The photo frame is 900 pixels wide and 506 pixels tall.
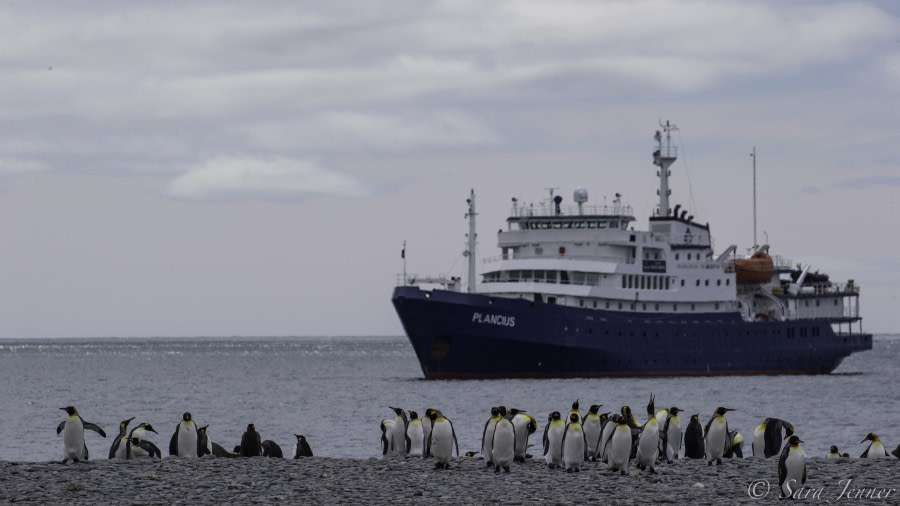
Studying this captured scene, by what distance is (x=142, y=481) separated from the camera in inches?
665

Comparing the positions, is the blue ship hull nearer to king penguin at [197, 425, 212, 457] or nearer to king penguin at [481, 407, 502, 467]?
king penguin at [197, 425, 212, 457]

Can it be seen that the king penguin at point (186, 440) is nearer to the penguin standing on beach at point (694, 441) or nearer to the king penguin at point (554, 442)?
the king penguin at point (554, 442)

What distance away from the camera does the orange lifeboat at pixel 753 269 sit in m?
65.4

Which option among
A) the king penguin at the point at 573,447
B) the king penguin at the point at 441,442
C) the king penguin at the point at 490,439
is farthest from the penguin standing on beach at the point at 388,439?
the king penguin at the point at 573,447

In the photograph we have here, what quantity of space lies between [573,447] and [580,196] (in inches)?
1564

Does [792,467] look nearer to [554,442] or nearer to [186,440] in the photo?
[554,442]

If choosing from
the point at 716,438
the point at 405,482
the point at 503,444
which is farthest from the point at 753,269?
the point at 405,482

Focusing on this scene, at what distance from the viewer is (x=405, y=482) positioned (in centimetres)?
1711

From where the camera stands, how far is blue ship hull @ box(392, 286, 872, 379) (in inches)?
2045

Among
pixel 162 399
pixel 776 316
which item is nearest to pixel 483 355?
pixel 162 399

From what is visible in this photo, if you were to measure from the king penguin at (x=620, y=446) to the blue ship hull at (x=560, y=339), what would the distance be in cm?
3333

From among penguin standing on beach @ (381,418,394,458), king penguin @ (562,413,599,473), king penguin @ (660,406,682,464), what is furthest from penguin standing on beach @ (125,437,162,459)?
king penguin @ (660,406,682,464)

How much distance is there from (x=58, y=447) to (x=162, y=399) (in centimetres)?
2251

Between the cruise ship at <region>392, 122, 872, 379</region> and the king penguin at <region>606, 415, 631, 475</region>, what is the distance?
33.4m
